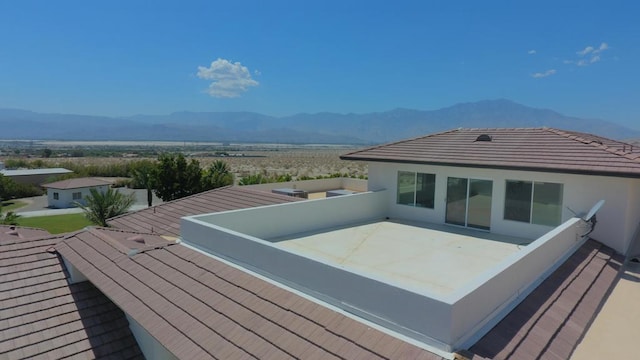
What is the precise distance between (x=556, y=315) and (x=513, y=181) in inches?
285

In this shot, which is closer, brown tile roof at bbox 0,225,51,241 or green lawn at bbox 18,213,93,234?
brown tile roof at bbox 0,225,51,241

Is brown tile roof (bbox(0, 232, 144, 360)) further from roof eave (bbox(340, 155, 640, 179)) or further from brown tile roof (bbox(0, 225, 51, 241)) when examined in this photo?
roof eave (bbox(340, 155, 640, 179))

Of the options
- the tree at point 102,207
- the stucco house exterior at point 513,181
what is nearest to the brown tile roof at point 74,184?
the tree at point 102,207

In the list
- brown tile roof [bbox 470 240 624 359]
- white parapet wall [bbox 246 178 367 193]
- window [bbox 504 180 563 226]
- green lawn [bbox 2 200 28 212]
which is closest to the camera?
brown tile roof [bbox 470 240 624 359]

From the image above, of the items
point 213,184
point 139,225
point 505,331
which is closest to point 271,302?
point 505,331

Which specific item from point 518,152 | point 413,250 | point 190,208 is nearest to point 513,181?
point 518,152

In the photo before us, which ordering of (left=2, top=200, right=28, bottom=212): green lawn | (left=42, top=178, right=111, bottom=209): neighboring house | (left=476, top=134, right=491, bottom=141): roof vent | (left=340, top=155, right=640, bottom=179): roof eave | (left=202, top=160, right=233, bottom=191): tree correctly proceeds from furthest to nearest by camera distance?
1. (left=42, top=178, right=111, bottom=209): neighboring house
2. (left=2, top=200, right=28, bottom=212): green lawn
3. (left=202, top=160, right=233, bottom=191): tree
4. (left=476, top=134, right=491, bottom=141): roof vent
5. (left=340, top=155, right=640, bottom=179): roof eave

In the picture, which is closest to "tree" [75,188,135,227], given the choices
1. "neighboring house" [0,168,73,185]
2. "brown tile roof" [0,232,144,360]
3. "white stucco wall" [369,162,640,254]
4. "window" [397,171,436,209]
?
"brown tile roof" [0,232,144,360]

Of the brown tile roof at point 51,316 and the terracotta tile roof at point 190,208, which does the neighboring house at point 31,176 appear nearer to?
the terracotta tile roof at point 190,208

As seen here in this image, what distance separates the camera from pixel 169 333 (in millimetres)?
6219

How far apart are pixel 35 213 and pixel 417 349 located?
48.7 m

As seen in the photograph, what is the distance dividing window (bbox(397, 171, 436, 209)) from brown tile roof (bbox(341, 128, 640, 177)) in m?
0.77

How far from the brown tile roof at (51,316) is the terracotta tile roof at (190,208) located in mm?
5304

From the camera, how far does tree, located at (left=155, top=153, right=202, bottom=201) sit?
109 ft
